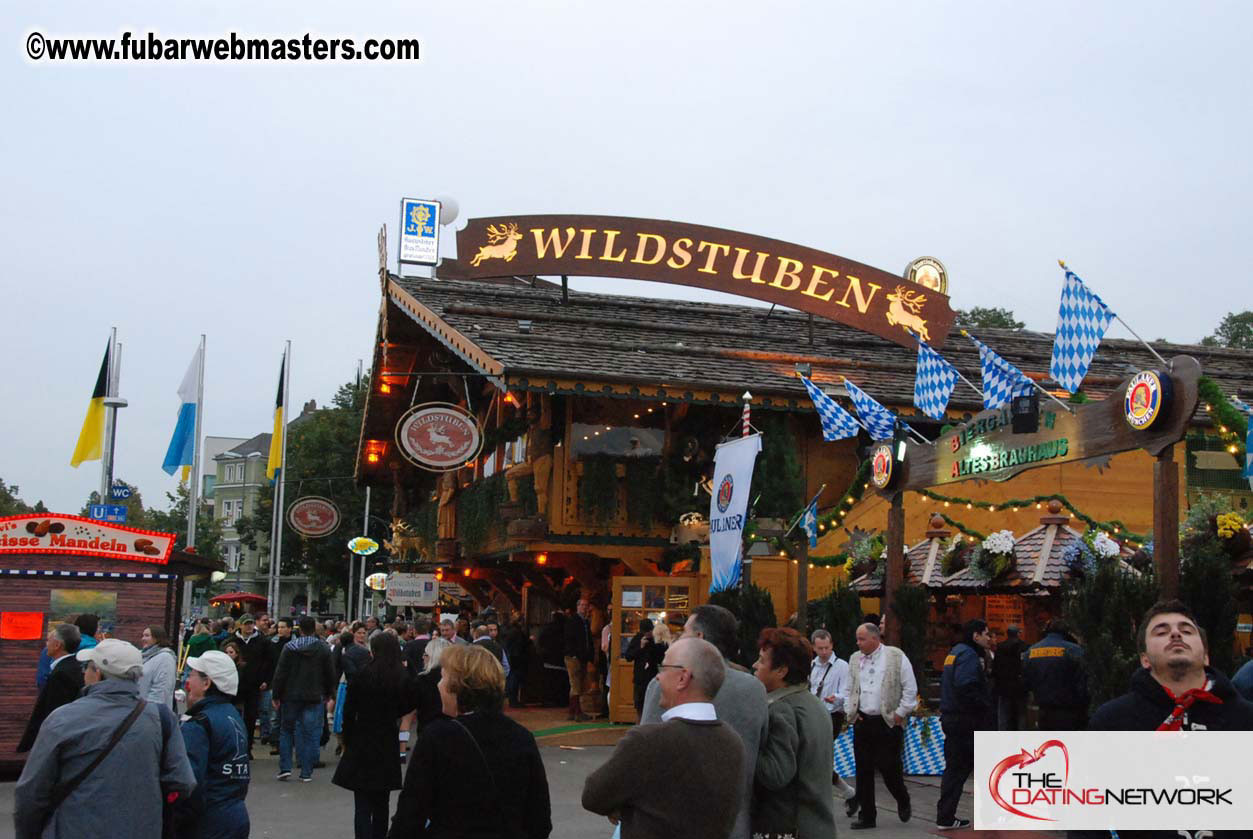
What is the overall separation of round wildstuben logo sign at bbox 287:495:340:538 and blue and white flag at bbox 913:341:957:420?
71.8 feet

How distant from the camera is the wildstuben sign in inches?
400

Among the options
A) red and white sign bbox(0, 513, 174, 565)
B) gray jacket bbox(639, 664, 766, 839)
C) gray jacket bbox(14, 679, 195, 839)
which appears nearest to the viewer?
gray jacket bbox(14, 679, 195, 839)

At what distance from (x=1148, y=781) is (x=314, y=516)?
104ft

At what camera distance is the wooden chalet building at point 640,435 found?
18734 mm

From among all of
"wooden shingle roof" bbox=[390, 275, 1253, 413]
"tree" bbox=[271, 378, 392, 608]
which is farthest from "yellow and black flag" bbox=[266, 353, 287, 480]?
"tree" bbox=[271, 378, 392, 608]

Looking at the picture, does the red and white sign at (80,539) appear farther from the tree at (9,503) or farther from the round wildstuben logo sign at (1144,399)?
the tree at (9,503)

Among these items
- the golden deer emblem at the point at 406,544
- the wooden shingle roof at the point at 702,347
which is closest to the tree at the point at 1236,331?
the wooden shingle roof at the point at 702,347

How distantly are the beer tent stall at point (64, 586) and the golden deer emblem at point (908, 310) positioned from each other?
13708mm

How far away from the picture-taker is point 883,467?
583 inches

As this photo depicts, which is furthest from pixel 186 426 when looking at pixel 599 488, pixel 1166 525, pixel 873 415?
pixel 1166 525

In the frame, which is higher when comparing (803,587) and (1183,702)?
(1183,702)

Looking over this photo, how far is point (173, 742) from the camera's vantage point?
604 centimetres

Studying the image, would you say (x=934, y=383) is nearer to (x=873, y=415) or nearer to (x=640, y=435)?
(x=873, y=415)

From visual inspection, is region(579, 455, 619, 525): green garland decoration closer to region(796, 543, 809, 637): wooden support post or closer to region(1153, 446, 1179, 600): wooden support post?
region(796, 543, 809, 637): wooden support post
